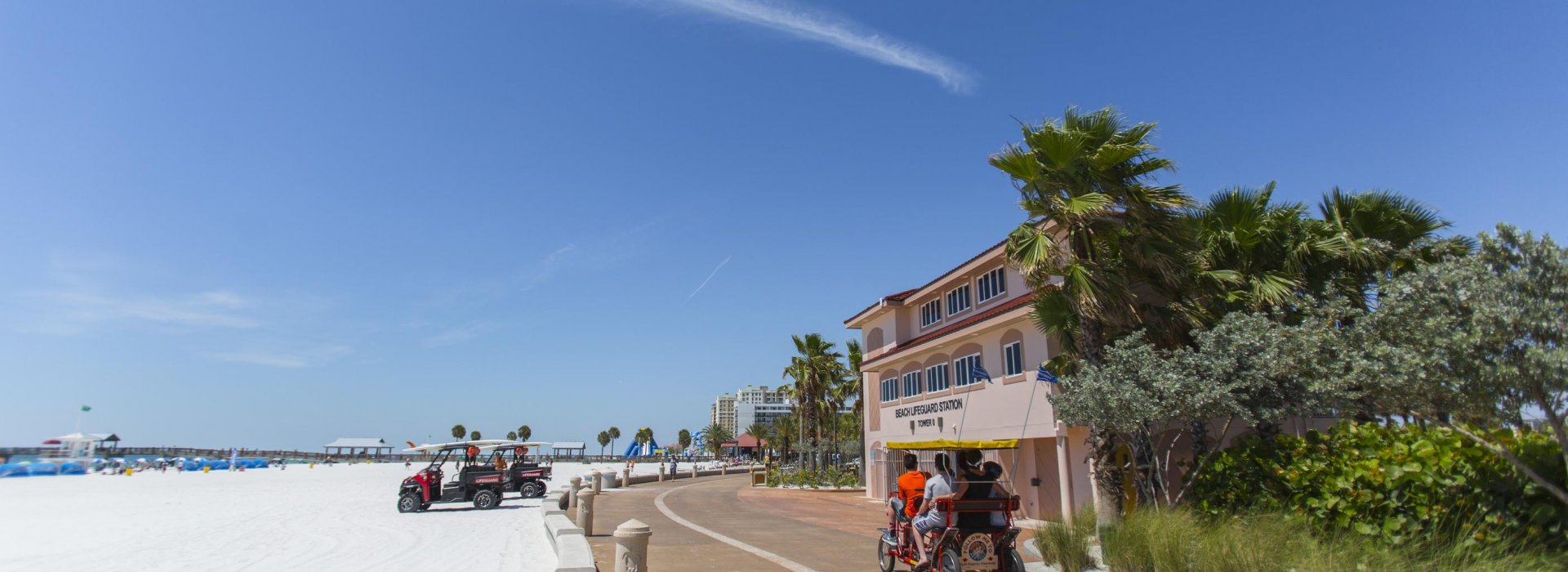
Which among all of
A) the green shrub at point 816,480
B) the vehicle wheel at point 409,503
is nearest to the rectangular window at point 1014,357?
the vehicle wheel at point 409,503

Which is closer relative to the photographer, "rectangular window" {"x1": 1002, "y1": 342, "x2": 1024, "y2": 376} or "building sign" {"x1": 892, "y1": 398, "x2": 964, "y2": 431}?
"rectangular window" {"x1": 1002, "y1": 342, "x2": 1024, "y2": 376}

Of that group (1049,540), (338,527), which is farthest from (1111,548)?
(338,527)

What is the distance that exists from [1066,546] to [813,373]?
35.2m

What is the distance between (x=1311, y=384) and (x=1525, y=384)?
11.0 feet

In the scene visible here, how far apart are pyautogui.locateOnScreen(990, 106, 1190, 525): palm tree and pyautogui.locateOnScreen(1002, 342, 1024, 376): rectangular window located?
584 cm

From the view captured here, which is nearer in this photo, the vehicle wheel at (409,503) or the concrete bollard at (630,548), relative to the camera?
the concrete bollard at (630,548)

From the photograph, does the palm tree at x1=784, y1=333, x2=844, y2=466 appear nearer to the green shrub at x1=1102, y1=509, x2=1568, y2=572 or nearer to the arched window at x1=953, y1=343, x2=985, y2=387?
the arched window at x1=953, y1=343, x2=985, y2=387

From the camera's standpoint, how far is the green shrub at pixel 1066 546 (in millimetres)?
9188

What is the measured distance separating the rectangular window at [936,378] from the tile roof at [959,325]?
3.00ft

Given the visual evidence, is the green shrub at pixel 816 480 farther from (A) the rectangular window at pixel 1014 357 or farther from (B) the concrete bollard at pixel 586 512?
(B) the concrete bollard at pixel 586 512

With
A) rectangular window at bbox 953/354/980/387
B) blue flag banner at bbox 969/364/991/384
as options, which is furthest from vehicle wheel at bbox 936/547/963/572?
rectangular window at bbox 953/354/980/387

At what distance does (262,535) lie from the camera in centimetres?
1650

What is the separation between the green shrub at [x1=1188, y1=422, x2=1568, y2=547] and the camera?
23.8 ft

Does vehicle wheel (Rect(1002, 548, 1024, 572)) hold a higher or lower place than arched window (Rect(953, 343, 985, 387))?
lower
